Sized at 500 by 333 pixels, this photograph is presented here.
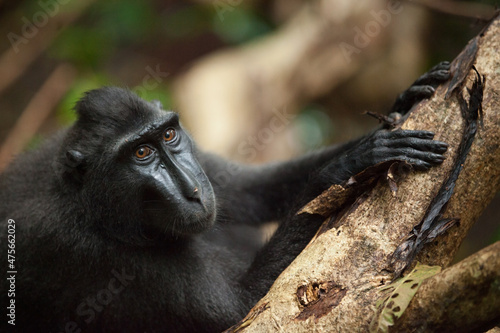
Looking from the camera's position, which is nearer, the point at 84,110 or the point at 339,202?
the point at 339,202

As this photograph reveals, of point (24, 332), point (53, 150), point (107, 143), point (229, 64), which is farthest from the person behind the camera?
point (229, 64)

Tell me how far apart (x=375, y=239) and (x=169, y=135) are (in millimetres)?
2053

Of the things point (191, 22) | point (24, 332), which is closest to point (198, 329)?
point (24, 332)

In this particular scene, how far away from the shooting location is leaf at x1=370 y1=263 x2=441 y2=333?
2670 millimetres

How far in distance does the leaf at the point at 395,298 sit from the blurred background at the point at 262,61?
18.9ft

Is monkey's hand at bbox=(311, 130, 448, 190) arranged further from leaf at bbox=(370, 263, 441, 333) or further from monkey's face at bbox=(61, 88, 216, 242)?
monkey's face at bbox=(61, 88, 216, 242)

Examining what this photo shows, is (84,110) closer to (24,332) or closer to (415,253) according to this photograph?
(24,332)

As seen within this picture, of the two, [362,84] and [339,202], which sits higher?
[362,84]

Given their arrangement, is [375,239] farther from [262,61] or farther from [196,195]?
[262,61]

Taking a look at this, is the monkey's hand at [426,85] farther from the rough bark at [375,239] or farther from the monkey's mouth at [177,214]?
the monkey's mouth at [177,214]

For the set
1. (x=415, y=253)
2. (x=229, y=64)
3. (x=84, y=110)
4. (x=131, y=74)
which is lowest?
(x=415, y=253)

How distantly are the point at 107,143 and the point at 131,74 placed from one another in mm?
10150

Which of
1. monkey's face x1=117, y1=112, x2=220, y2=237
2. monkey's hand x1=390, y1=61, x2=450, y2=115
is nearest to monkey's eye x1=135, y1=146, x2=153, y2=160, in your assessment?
monkey's face x1=117, y1=112, x2=220, y2=237

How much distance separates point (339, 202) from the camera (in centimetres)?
366
